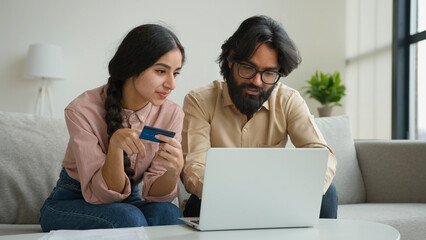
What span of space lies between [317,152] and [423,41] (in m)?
3.56

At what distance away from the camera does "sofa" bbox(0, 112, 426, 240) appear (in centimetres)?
182

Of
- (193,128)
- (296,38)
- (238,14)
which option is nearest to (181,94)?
(238,14)

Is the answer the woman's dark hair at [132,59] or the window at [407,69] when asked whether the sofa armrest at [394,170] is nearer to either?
the woman's dark hair at [132,59]

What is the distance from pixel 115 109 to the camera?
1482 mm

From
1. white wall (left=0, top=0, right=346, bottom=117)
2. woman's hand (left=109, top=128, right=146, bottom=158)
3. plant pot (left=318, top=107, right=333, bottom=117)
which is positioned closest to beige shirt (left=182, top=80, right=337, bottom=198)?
woman's hand (left=109, top=128, right=146, bottom=158)

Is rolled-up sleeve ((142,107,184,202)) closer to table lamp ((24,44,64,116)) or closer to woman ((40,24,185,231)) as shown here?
woman ((40,24,185,231))

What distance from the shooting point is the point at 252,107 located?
5.72ft

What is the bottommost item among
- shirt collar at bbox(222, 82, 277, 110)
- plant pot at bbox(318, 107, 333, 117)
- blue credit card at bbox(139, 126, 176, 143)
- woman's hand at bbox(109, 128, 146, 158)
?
plant pot at bbox(318, 107, 333, 117)

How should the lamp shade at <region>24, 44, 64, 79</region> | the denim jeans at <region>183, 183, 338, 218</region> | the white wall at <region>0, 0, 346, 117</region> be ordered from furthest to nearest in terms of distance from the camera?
the white wall at <region>0, 0, 346, 117</region>
the lamp shade at <region>24, 44, 64, 79</region>
the denim jeans at <region>183, 183, 338, 218</region>

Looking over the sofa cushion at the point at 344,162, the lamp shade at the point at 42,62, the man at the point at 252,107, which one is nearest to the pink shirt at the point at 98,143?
the man at the point at 252,107

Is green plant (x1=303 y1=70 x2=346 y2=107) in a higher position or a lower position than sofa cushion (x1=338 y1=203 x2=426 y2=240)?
higher

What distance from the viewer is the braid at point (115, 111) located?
147 centimetres

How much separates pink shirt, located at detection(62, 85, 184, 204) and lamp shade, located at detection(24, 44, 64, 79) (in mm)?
2847

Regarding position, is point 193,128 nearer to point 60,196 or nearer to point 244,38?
point 244,38
